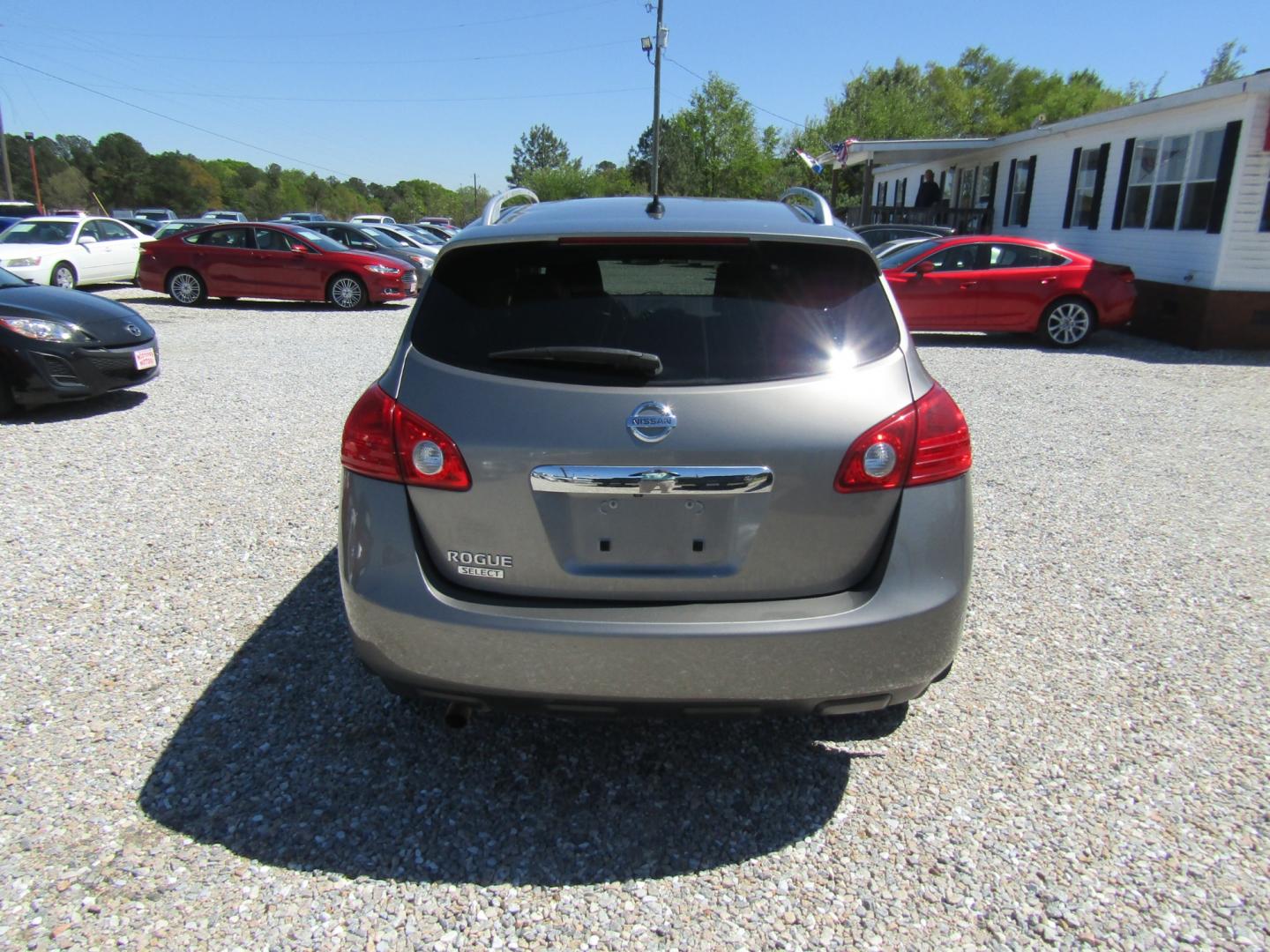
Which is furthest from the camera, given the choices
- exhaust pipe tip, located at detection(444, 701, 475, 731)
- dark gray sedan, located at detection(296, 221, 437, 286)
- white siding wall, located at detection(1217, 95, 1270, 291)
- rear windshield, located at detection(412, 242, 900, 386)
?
dark gray sedan, located at detection(296, 221, 437, 286)

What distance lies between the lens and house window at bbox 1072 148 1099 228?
16.4 m

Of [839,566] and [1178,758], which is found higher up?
[839,566]

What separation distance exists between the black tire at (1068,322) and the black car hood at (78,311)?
11140 millimetres

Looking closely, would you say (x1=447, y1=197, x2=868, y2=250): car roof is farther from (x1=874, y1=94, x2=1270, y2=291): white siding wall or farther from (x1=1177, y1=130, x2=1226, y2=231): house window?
(x1=1177, y1=130, x2=1226, y2=231): house window

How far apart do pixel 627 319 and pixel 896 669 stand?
3.82 ft

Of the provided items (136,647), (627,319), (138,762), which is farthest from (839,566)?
(136,647)

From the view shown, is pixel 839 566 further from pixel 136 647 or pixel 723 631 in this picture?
pixel 136 647

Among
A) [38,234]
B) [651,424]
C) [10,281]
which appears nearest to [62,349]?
[10,281]

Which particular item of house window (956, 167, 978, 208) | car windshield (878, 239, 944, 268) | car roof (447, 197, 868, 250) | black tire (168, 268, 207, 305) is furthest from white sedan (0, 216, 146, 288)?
house window (956, 167, 978, 208)

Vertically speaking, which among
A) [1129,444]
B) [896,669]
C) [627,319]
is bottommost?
[1129,444]

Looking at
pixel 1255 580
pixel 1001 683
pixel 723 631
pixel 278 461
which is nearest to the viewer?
pixel 723 631

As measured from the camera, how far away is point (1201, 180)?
521 inches

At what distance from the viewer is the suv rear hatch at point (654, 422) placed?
2.28 meters

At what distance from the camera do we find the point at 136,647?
3588mm
